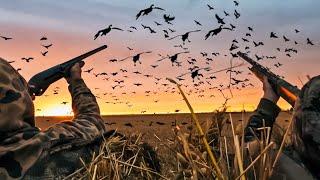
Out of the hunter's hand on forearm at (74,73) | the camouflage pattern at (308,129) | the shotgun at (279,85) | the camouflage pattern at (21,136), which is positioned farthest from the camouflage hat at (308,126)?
the hunter's hand on forearm at (74,73)

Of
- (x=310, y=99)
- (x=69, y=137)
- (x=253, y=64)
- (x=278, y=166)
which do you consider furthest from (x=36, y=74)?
(x=278, y=166)

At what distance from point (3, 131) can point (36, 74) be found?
200 centimetres

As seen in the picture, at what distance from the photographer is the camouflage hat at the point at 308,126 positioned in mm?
3439

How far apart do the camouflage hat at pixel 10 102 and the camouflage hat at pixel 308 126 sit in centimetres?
198

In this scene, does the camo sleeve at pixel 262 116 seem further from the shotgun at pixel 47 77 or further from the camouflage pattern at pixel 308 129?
the shotgun at pixel 47 77

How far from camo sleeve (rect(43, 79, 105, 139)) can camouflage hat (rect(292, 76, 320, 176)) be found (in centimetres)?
196

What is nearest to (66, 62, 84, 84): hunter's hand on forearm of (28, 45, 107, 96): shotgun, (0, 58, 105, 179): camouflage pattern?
(28, 45, 107, 96): shotgun

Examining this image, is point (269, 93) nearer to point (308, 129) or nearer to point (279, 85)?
point (279, 85)

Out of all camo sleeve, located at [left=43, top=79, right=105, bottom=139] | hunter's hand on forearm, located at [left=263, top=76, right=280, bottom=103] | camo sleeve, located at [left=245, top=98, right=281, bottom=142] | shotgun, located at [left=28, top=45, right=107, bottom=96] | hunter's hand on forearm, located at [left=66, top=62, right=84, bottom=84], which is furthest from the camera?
shotgun, located at [left=28, top=45, right=107, bottom=96]

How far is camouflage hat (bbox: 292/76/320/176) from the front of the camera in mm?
3439

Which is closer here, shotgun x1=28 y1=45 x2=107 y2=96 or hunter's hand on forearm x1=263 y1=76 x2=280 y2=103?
hunter's hand on forearm x1=263 y1=76 x2=280 y2=103

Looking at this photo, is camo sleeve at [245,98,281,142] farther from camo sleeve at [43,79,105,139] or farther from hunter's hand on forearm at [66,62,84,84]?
hunter's hand on forearm at [66,62,84,84]

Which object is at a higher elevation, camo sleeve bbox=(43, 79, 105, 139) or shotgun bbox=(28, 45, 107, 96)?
shotgun bbox=(28, 45, 107, 96)

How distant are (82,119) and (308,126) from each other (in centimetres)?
232
